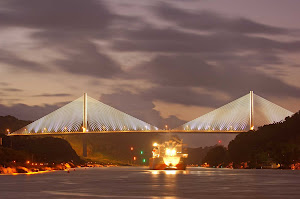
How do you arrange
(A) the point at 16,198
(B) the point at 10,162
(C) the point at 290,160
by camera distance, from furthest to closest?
(C) the point at 290,160, (B) the point at 10,162, (A) the point at 16,198

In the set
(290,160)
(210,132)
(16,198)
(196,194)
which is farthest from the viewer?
(210,132)

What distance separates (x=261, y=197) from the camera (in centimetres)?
5347

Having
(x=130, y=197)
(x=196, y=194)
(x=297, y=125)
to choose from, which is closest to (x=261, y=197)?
(x=196, y=194)

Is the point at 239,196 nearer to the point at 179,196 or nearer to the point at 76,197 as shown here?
the point at 179,196

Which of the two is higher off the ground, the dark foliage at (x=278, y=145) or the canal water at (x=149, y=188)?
the dark foliage at (x=278, y=145)

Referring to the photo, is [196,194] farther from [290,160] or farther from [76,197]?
[290,160]

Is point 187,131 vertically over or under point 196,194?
over

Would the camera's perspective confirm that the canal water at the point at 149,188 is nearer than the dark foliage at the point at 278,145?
Yes

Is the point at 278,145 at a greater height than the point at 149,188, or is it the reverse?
the point at 278,145

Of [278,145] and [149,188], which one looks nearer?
[149,188]

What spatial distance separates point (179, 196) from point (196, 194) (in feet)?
8.91

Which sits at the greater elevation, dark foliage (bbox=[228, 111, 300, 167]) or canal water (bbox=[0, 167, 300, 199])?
dark foliage (bbox=[228, 111, 300, 167])

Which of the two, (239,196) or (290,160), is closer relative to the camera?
(239,196)

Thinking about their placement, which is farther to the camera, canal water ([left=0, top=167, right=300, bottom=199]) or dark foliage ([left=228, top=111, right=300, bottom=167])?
dark foliage ([left=228, top=111, right=300, bottom=167])
